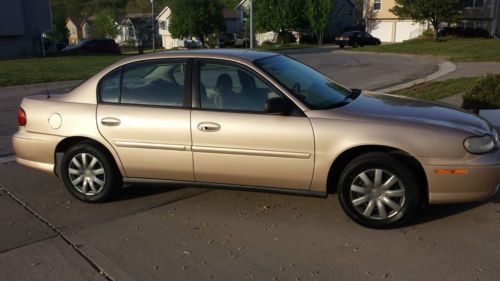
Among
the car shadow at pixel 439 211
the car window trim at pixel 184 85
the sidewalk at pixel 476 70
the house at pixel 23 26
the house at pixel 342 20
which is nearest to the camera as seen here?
the car shadow at pixel 439 211

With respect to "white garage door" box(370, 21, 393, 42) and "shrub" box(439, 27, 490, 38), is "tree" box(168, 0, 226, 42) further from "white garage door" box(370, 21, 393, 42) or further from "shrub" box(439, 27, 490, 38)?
"shrub" box(439, 27, 490, 38)

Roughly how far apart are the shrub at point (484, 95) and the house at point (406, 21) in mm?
44279

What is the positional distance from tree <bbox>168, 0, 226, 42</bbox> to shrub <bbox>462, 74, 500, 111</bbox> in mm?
56354

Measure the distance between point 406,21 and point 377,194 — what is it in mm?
55424

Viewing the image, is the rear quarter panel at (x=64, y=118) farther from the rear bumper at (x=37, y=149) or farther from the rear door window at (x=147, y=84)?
the rear door window at (x=147, y=84)

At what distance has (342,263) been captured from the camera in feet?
12.5

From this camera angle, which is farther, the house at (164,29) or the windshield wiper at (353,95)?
the house at (164,29)

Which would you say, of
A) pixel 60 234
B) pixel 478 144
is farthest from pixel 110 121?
pixel 478 144

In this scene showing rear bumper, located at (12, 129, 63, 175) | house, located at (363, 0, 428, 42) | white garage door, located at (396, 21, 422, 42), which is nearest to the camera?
rear bumper, located at (12, 129, 63, 175)

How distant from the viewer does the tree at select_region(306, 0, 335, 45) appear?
52844mm

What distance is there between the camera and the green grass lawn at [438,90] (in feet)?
36.4

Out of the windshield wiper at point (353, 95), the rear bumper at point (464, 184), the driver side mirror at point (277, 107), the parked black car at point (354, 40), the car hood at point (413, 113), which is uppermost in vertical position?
the driver side mirror at point (277, 107)

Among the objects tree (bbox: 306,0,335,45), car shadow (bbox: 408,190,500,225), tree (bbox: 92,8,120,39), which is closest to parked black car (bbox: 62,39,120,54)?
tree (bbox: 306,0,335,45)

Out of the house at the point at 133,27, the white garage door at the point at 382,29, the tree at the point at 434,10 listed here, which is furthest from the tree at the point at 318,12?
the house at the point at 133,27
